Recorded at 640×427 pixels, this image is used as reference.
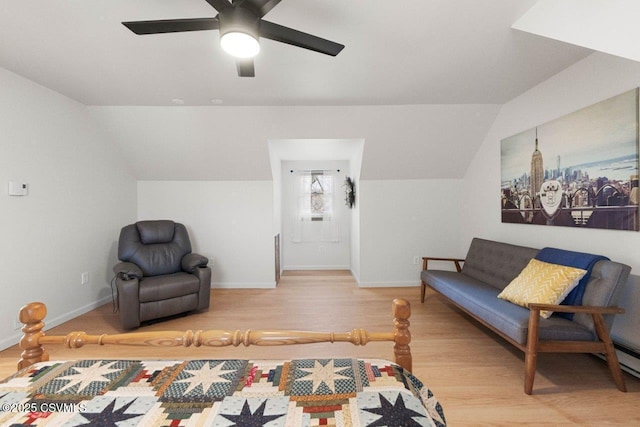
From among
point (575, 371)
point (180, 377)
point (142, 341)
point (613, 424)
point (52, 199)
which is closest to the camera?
point (180, 377)

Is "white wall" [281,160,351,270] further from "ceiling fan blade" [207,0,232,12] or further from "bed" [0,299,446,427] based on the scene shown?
"bed" [0,299,446,427]

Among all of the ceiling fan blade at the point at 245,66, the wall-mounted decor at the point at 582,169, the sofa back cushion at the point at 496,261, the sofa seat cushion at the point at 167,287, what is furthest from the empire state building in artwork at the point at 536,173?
the sofa seat cushion at the point at 167,287

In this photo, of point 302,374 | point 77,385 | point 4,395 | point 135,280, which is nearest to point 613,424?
point 302,374

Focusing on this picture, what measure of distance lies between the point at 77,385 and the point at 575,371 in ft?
9.68

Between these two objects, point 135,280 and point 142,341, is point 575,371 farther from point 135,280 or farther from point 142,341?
point 135,280

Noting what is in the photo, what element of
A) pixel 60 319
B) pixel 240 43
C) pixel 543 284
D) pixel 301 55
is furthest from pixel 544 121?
pixel 60 319

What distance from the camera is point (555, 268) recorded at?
2133 millimetres

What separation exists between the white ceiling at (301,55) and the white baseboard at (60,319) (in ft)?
7.59

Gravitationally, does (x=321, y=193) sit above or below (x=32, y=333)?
above

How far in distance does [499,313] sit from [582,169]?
4.50 feet

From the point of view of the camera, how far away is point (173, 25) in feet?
4.83

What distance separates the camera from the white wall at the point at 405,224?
4359mm

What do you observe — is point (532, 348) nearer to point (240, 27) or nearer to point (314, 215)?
point (240, 27)

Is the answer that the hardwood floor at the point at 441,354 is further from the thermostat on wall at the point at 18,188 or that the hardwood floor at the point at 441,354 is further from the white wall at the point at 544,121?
the thermostat on wall at the point at 18,188
